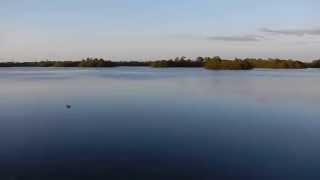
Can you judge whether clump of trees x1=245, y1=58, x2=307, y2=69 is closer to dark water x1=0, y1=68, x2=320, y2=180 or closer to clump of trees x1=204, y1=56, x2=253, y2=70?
clump of trees x1=204, y1=56, x2=253, y2=70

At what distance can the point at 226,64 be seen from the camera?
230 ft

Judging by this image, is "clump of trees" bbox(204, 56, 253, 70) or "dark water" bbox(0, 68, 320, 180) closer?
"dark water" bbox(0, 68, 320, 180)

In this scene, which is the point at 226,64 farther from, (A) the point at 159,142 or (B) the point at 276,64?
(A) the point at 159,142

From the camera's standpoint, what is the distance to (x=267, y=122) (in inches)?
419

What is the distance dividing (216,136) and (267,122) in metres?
2.56

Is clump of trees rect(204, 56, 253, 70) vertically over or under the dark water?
under

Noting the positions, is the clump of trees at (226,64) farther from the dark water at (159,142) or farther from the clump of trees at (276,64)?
the dark water at (159,142)

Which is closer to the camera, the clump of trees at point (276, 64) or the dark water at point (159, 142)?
the dark water at point (159, 142)

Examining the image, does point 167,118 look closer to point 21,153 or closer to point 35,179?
point 21,153

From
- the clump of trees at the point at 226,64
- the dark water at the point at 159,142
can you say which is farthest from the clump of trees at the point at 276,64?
the dark water at the point at 159,142

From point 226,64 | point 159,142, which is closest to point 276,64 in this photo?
point 226,64

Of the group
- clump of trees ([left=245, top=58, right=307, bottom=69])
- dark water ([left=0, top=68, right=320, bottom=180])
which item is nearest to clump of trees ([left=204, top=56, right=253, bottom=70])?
clump of trees ([left=245, top=58, right=307, bottom=69])

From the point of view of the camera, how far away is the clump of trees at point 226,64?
68.5 m

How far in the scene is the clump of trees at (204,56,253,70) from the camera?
225 ft
